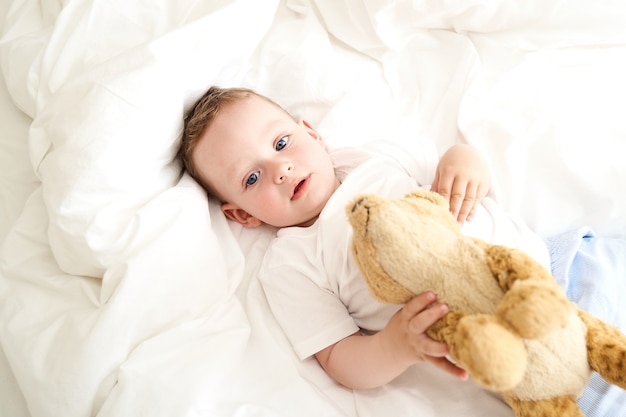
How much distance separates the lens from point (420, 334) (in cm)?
69

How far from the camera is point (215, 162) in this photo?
41.1 inches

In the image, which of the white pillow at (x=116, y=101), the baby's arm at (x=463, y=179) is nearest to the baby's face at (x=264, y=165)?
the white pillow at (x=116, y=101)

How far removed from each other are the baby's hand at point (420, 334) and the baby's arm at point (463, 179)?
0.99 feet

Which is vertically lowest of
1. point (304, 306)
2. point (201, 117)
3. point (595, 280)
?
point (304, 306)

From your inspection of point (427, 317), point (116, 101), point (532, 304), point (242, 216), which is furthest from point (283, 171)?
point (532, 304)

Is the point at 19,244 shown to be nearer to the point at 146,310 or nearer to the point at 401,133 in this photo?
the point at 146,310

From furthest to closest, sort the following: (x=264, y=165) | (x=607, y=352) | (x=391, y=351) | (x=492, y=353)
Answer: (x=264, y=165), (x=391, y=351), (x=607, y=352), (x=492, y=353)

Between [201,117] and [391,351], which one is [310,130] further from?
[391,351]

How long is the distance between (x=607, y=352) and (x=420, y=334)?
0.75 feet

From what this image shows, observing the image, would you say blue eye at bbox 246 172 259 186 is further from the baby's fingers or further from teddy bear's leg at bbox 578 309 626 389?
teddy bear's leg at bbox 578 309 626 389

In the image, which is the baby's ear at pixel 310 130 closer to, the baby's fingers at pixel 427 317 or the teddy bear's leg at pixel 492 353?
the baby's fingers at pixel 427 317

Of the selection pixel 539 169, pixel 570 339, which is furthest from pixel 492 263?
pixel 539 169

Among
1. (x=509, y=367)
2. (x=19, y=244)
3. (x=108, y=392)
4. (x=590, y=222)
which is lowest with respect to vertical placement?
(x=108, y=392)

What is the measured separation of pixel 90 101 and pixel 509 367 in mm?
839
